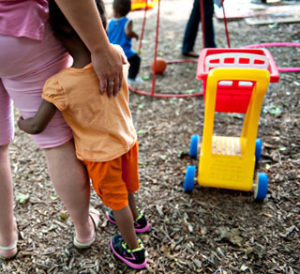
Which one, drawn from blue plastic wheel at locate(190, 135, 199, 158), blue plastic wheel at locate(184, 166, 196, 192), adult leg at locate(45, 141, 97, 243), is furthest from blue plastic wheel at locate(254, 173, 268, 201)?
adult leg at locate(45, 141, 97, 243)

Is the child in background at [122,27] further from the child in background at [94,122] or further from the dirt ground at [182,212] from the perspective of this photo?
the child in background at [94,122]

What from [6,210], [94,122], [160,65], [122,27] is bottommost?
[160,65]

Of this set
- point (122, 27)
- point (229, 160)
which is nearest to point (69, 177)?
point (229, 160)

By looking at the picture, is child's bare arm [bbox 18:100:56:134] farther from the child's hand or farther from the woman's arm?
the woman's arm

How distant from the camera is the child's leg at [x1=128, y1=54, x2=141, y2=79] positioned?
3.68 m

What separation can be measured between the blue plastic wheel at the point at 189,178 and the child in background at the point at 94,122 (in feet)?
1.88

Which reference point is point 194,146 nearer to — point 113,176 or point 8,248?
point 113,176

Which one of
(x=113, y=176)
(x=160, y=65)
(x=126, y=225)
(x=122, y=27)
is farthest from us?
(x=160, y=65)

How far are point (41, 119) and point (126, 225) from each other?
674 mm

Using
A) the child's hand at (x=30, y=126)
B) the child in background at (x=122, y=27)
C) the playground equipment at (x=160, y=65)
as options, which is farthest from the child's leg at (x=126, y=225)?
the playground equipment at (x=160, y=65)

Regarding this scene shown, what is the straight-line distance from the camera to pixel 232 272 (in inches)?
62.9

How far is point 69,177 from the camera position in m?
1.39

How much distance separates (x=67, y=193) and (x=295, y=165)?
5.54 ft

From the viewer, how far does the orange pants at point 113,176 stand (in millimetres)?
1339
